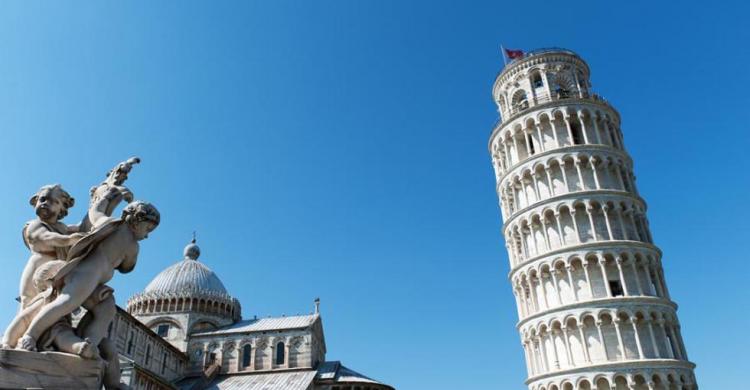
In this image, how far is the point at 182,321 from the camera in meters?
45.6

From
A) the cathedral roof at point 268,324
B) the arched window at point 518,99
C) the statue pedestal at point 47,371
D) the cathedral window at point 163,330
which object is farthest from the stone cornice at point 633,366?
the cathedral window at point 163,330

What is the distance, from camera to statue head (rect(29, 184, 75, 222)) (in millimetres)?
6016

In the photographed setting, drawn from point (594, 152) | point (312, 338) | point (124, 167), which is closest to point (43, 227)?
point (124, 167)

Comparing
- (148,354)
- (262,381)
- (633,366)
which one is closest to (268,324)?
(262,381)

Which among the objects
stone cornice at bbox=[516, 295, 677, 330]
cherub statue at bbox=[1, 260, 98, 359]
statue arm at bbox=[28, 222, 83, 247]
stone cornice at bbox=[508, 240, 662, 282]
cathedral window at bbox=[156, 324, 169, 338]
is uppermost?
cathedral window at bbox=[156, 324, 169, 338]

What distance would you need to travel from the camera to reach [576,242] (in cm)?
3291

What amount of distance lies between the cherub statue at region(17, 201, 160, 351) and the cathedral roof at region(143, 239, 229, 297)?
4424 centimetres

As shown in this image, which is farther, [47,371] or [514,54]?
[514,54]

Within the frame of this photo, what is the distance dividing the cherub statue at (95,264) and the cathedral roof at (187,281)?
44.2 metres

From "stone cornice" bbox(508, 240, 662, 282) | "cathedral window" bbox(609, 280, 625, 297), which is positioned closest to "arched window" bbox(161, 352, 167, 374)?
"stone cornice" bbox(508, 240, 662, 282)

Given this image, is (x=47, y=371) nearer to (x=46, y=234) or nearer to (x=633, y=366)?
(x=46, y=234)

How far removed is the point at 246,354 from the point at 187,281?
389 inches

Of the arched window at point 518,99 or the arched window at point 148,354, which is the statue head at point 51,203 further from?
the arched window at point 518,99

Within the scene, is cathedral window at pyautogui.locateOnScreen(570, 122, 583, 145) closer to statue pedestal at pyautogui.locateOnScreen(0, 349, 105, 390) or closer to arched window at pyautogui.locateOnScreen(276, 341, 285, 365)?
arched window at pyautogui.locateOnScreen(276, 341, 285, 365)
